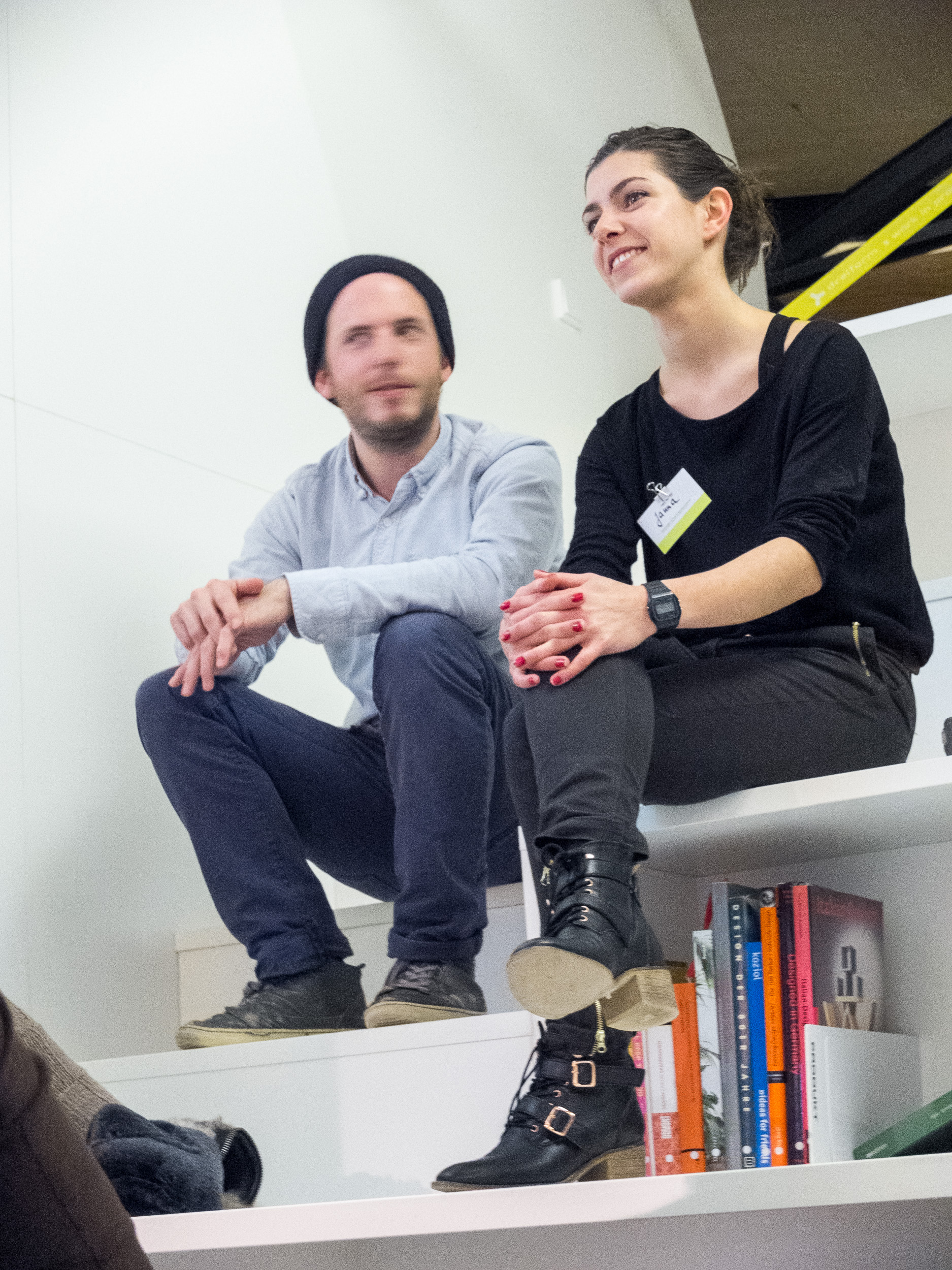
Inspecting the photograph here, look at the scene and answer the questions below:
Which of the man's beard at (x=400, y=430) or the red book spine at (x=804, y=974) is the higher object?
the man's beard at (x=400, y=430)

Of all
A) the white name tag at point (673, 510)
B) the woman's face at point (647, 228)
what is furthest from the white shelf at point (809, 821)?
the woman's face at point (647, 228)

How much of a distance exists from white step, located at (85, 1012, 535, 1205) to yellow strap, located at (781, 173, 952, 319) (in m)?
2.04

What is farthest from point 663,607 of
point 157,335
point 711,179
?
point 157,335

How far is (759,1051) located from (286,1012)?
566mm

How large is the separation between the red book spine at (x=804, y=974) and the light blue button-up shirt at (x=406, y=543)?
550mm

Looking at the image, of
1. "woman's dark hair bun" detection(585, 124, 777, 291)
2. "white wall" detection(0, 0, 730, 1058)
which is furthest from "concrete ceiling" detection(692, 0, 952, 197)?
"woman's dark hair bun" detection(585, 124, 777, 291)

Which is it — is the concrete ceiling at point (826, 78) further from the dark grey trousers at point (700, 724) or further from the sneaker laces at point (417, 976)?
the sneaker laces at point (417, 976)

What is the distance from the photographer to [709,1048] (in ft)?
4.57

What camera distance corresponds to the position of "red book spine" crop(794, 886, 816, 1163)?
1.33m

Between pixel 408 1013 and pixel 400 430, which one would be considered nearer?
pixel 408 1013

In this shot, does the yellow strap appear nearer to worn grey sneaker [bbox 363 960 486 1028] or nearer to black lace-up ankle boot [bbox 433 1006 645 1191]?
worn grey sneaker [bbox 363 960 486 1028]

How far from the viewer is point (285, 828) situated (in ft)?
5.75

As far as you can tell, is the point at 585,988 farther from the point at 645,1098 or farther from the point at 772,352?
the point at 772,352

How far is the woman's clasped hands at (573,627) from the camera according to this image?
1.29m
